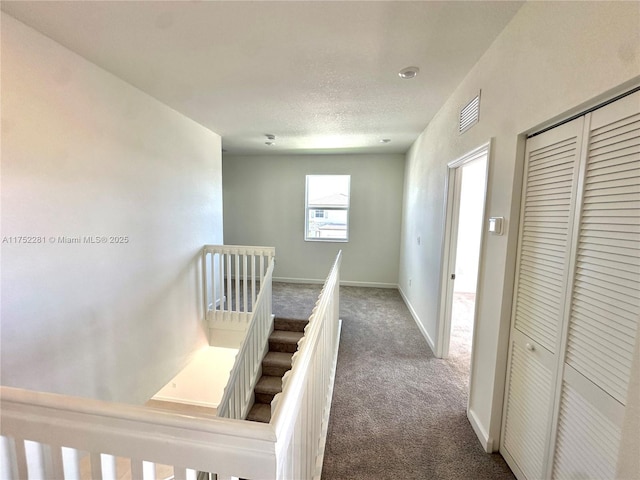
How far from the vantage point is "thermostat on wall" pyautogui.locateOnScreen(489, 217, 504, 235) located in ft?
5.20

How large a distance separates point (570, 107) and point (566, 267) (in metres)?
0.67

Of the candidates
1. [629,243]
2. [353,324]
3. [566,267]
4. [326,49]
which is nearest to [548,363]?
[566,267]

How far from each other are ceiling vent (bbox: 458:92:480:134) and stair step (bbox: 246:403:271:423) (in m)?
3.29

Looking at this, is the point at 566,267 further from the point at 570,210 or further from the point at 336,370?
the point at 336,370

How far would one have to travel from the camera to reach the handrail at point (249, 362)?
2529 millimetres

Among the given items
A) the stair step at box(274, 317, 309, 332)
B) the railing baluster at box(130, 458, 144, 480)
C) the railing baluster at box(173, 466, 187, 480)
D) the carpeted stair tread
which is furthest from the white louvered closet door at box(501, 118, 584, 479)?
the stair step at box(274, 317, 309, 332)

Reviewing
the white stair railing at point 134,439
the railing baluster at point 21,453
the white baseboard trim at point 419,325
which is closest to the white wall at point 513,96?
the white baseboard trim at point 419,325

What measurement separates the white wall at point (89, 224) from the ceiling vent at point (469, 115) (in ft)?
9.35

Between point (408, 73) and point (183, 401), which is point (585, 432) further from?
point (183, 401)

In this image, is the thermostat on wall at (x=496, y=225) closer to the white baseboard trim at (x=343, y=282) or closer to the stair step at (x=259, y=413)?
the stair step at (x=259, y=413)

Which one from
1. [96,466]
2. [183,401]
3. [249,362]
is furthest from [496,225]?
[183,401]

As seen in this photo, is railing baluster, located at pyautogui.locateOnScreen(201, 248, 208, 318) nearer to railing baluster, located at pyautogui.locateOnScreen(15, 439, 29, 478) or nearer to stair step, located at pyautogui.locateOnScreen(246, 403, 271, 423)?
stair step, located at pyautogui.locateOnScreen(246, 403, 271, 423)

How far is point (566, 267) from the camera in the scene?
1.18m

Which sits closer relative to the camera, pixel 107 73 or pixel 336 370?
pixel 107 73
